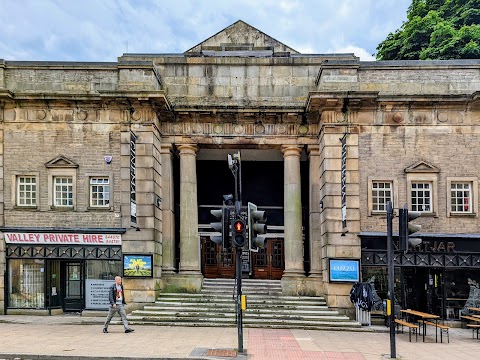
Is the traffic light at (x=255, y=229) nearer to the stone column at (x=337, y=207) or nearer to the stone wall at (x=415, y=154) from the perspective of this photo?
the stone column at (x=337, y=207)

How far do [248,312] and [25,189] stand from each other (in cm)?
896

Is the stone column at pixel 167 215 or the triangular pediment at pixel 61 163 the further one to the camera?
the stone column at pixel 167 215

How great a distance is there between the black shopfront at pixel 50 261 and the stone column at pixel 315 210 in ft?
23.2

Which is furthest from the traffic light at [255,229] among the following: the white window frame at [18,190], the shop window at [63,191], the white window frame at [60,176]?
the white window frame at [18,190]

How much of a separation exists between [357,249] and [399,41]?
19.8 metres

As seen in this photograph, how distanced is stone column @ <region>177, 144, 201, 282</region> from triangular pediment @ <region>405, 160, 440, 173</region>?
783 cm

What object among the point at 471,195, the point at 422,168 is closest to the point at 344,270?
the point at 422,168

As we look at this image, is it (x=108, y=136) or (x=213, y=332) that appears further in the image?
(x=108, y=136)

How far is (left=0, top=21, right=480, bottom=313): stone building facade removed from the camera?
1825 cm

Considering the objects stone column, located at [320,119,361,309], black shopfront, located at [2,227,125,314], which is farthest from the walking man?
stone column, located at [320,119,361,309]

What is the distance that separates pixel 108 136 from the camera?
1884 cm

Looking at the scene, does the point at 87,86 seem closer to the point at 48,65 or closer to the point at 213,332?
the point at 48,65

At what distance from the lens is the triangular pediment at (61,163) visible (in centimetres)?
1862

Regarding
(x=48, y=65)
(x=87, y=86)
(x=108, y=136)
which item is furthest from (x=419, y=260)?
(x=48, y=65)
